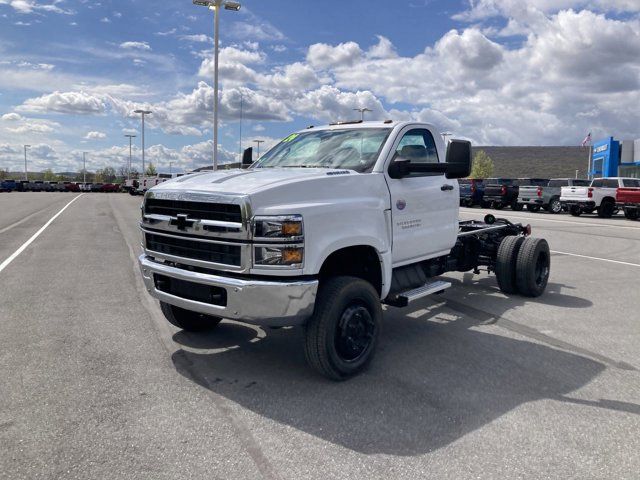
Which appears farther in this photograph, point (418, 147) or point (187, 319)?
point (418, 147)

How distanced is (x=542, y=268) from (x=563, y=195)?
20.8 meters

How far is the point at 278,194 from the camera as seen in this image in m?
3.99

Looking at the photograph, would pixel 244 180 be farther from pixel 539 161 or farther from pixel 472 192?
pixel 539 161

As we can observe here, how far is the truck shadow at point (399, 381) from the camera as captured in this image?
358cm

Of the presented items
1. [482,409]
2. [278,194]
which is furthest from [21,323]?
[482,409]

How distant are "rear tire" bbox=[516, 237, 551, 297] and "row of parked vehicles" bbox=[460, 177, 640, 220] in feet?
64.4

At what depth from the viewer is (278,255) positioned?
12.8ft

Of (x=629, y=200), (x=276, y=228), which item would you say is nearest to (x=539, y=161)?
(x=629, y=200)

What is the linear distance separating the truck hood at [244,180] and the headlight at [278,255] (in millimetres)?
425

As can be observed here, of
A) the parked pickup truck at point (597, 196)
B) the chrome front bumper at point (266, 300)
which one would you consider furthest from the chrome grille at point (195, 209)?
the parked pickup truck at point (597, 196)

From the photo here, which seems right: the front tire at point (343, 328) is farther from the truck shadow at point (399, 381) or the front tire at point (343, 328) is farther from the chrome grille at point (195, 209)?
the chrome grille at point (195, 209)

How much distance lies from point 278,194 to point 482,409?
83.5 inches

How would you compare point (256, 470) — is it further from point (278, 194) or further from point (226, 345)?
point (226, 345)

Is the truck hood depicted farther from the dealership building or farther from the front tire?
the dealership building
